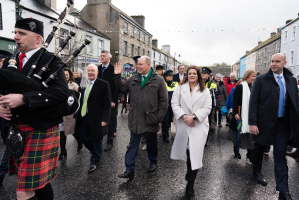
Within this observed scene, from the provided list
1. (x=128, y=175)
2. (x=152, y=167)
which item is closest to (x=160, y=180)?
(x=152, y=167)

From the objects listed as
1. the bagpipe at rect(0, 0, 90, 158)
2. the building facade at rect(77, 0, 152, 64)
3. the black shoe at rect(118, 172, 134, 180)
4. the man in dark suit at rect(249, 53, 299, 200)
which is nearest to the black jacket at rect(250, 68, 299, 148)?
the man in dark suit at rect(249, 53, 299, 200)

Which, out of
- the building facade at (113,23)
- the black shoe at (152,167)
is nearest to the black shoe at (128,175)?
the black shoe at (152,167)

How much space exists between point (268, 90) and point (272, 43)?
112ft

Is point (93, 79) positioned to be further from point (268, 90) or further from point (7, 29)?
point (7, 29)

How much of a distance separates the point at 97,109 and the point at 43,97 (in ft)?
7.32

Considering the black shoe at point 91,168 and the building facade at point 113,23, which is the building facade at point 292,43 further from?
the black shoe at point 91,168

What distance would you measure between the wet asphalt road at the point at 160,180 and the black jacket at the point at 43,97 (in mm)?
1576

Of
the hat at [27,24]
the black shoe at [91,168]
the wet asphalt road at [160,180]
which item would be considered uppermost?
the hat at [27,24]

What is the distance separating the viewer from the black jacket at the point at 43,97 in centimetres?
174

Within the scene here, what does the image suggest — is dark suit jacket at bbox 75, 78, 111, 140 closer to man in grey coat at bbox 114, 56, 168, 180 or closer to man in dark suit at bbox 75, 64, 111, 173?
man in dark suit at bbox 75, 64, 111, 173

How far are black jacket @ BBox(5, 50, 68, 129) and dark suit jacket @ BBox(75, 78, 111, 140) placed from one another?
1.91 meters

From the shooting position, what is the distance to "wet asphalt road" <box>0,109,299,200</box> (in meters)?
3.04

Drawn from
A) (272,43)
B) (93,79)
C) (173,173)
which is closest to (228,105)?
(173,173)

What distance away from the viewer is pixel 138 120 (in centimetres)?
360
